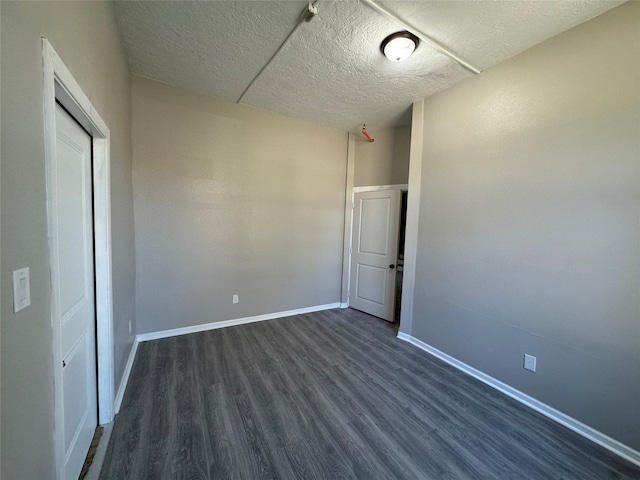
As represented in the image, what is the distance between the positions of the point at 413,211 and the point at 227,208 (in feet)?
7.68

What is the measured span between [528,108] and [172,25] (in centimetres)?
294

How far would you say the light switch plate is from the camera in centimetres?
67

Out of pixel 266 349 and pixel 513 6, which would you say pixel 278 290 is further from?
pixel 513 6

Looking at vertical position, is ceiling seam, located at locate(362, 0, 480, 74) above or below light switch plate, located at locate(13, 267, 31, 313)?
above

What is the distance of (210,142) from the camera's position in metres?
3.01

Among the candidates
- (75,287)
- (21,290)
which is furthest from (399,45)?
(75,287)

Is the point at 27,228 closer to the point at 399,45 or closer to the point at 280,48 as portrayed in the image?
the point at 280,48

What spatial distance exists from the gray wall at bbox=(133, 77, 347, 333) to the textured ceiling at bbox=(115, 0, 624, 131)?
41cm

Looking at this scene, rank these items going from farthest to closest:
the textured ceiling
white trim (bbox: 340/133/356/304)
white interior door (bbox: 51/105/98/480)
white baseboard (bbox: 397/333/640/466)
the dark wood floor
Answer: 1. white trim (bbox: 340/133/356/304)
2. the textured ceiling
3. white baseboard (bbox: 397/333/640/466)
4. the dark wood floor
5. white interior door (bbox: 51/105/98/480)

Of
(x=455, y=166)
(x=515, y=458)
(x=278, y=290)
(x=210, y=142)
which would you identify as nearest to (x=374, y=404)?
(x=515, y=458)

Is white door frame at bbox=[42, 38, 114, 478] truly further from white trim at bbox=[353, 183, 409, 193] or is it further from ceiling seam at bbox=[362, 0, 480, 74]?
white trim at bbox=[353, 183, 409, 193]

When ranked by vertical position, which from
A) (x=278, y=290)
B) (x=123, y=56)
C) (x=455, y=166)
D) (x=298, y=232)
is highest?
(x=123, y=56)

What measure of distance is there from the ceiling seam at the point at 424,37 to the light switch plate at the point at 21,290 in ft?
7.40

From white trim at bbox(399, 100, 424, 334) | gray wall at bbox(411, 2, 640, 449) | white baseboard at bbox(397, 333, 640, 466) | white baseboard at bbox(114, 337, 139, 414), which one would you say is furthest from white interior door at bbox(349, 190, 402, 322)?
white baseboard at bbox(114, 337, 139, 414)
